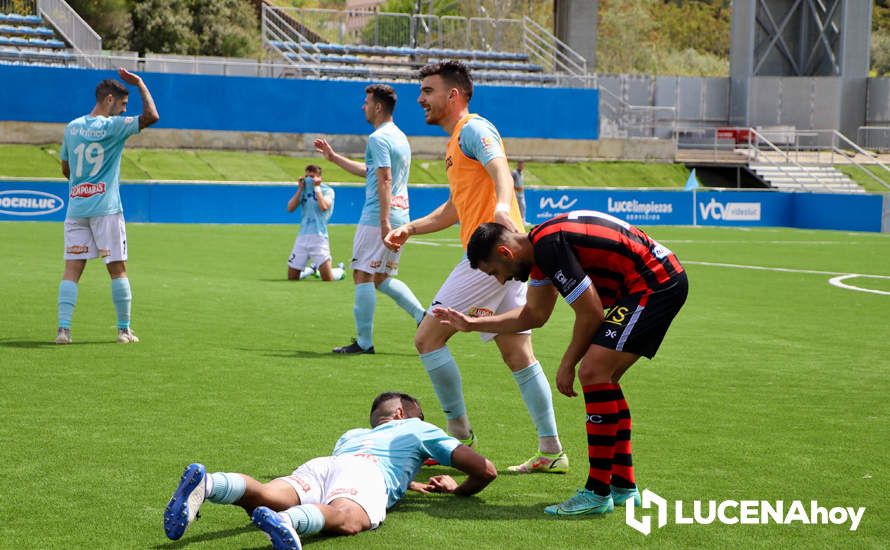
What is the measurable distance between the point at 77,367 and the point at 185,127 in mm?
31999

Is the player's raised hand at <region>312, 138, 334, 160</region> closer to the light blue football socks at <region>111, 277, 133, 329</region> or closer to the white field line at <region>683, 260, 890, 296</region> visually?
the light blue football socks at <region>111, 277, 133, 329</region>

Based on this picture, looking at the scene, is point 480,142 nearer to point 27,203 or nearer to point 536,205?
point 27,203

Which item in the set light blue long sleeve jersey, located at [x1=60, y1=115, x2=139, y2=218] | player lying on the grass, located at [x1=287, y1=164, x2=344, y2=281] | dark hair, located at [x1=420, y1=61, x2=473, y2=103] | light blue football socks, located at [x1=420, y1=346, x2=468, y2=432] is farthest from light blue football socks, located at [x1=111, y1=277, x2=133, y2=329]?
player lying on the grass, located at [x1=287, y1=164, x2=344, y2=281]

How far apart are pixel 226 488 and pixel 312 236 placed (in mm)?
13908

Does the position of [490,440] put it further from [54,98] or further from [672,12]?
[672,12]

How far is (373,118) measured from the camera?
34.2 ft

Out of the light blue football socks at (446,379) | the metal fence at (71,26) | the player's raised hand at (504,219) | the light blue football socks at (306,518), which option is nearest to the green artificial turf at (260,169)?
the metal fence at (71,26)

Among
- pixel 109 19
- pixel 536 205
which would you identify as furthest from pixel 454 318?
pixel 109 19

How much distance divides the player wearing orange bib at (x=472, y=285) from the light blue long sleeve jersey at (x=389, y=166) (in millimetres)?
3136

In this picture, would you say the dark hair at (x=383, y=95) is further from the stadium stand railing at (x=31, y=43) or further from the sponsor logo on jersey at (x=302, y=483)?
the stadium stand railing at (x=31, y=43)

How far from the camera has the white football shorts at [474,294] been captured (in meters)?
6.48

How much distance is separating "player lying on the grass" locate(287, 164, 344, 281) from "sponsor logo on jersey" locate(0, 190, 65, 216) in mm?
12273

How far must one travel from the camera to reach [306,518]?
4.80 meters

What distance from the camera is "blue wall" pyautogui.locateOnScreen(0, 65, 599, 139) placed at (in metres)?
38.0
